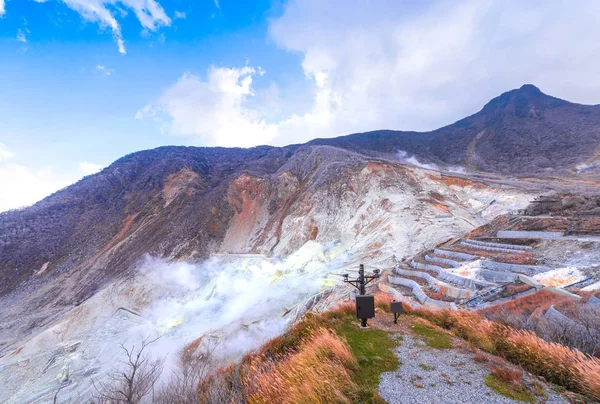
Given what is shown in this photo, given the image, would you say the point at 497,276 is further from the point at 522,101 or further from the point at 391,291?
the point at 522,101

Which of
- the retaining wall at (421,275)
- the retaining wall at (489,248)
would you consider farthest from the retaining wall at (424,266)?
the retaining wall at (489,248)

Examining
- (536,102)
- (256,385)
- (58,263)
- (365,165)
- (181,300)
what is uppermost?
(536,102)

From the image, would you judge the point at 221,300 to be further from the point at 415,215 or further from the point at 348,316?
the point at 415,215

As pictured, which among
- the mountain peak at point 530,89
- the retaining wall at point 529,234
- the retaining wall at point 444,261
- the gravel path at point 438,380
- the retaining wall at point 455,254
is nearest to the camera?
the gravel path at point 438,380

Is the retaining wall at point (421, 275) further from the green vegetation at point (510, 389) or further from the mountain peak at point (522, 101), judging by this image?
the mountain peak at point (522, 101)

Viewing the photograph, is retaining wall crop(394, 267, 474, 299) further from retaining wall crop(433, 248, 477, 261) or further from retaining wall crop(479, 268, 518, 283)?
retaining wall crop(433, 248, 477, 261)

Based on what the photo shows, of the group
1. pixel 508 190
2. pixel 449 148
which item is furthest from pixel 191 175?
pixel 449 148
